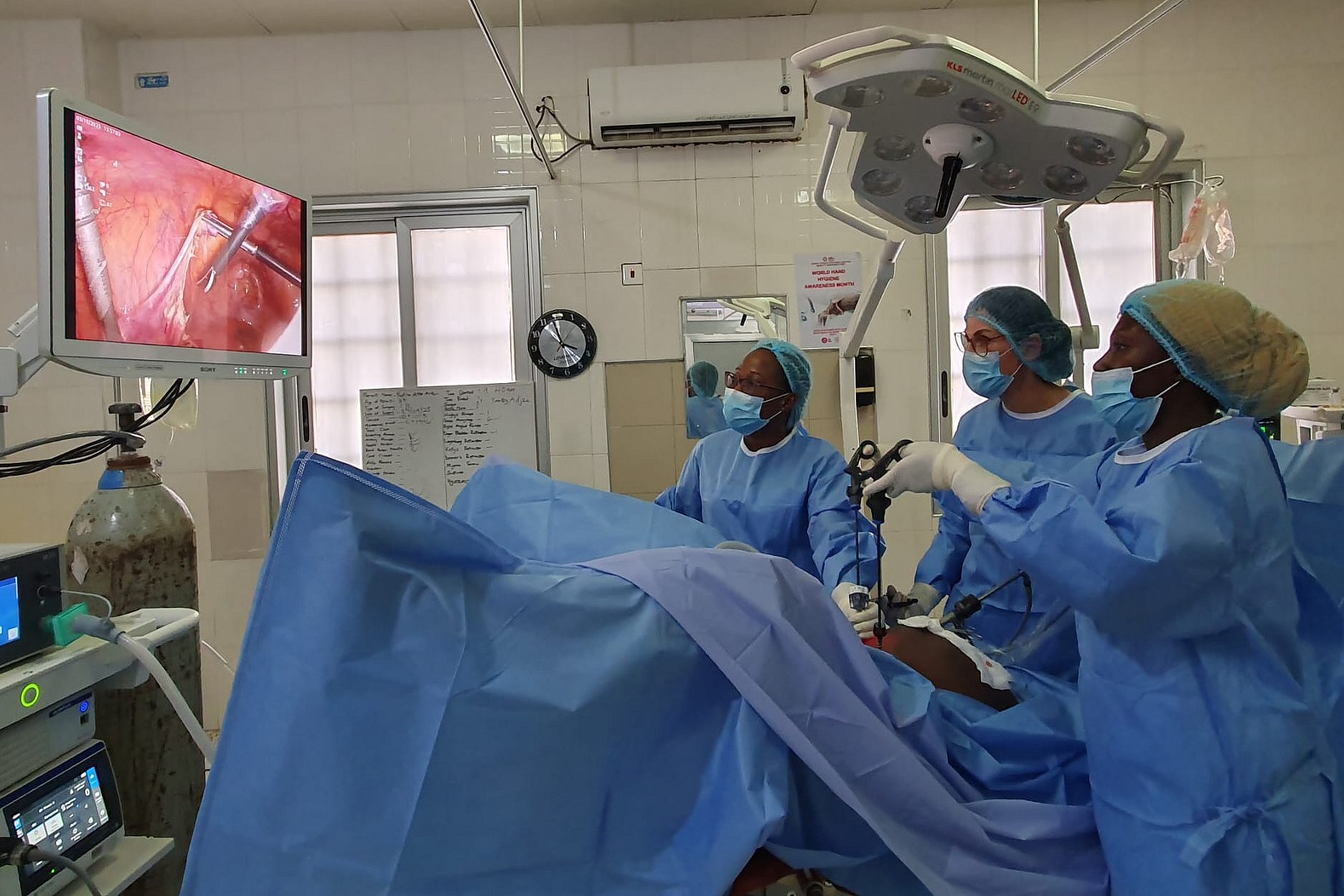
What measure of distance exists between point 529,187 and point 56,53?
5.94ft

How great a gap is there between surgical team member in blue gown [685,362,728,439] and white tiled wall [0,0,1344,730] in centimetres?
14

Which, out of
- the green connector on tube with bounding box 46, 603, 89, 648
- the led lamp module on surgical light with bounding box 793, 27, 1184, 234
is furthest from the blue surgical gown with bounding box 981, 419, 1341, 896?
the green connector on tube with bounding box 46, 603, 89, 648

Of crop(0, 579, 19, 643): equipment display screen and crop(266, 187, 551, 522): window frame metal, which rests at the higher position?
crop(266, 187, 551, 522): window frame metal

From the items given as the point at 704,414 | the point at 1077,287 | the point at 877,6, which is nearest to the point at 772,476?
the point at 1077,287

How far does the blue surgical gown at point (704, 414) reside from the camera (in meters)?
3.11

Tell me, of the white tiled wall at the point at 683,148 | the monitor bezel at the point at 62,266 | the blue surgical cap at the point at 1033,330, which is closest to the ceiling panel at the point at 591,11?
the white tiled wall at the point at 683,148

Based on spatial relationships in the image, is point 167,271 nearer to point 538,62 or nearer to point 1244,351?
point 1244,351

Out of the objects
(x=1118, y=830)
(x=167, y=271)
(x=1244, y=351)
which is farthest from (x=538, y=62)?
(x=1118, y=830)

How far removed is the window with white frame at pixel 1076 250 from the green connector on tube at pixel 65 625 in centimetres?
286

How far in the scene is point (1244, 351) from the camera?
1.08 meters

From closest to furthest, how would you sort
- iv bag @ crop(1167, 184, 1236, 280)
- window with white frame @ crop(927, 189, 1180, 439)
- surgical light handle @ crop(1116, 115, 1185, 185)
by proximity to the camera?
surgical light handle @ crop(1116, 115, 1185, 185)
iv bag @ crop(1167, 184, 1236, 280)
window with white frame @ crop(927, 189, 1180, 439)

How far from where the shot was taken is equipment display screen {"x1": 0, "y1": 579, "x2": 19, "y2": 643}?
1.09 metres

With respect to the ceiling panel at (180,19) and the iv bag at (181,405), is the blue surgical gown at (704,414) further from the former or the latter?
the ceiling panel at (180,19)

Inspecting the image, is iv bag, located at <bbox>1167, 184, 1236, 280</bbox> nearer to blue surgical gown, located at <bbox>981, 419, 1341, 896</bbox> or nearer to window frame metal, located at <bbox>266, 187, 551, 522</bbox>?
blue surgical gown, located at <bbox>981, 419, 1341, 896</bbox>
